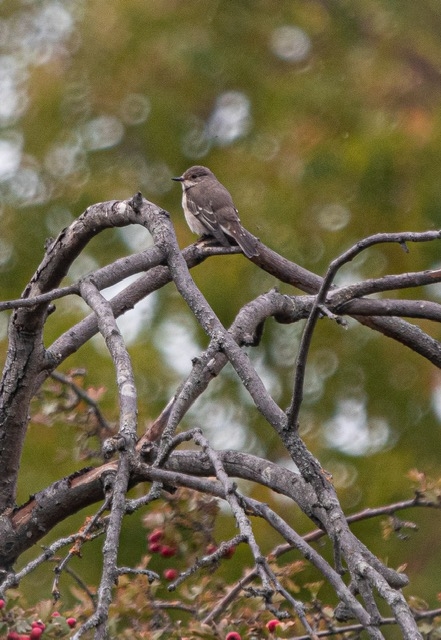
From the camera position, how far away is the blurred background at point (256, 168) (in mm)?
5895

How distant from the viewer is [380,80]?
8.82 meters

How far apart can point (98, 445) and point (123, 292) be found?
48.3 inches

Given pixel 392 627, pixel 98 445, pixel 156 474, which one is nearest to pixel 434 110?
pixel 392 627

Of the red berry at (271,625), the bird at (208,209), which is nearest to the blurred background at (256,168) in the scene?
the bird at (208,209)

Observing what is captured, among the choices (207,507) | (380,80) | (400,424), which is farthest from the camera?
(380,80)

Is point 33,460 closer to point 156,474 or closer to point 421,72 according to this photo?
point 156,474

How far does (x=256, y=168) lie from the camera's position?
768cm

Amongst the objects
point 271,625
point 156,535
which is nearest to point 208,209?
point 156,535

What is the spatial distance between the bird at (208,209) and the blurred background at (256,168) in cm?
80

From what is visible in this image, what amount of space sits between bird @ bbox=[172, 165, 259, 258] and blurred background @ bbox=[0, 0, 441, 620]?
0.80 m

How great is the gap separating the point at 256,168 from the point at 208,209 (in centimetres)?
266

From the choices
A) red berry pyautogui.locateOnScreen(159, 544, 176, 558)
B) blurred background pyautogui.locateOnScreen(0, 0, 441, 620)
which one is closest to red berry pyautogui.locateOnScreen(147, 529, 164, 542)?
red berry pyautogui.locateOnScreen(159, 544, 176, 558)

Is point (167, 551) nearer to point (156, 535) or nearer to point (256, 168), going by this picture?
point (156, 535)

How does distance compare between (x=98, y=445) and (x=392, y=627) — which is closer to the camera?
(x=98, y=445)
